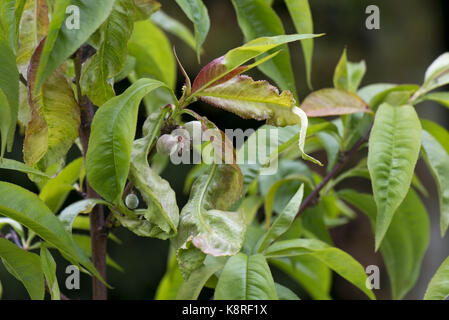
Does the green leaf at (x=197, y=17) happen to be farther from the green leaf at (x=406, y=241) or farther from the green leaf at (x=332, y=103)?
the green leaf at (x=406, y=241)

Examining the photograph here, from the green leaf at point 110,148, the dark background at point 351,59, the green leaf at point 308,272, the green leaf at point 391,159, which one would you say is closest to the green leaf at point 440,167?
the green leaf at point 391,159

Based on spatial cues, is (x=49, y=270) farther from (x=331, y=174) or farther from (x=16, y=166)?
(x=331, y=174)

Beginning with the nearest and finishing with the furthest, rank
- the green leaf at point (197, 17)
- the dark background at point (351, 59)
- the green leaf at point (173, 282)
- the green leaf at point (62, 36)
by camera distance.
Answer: the green leaf at point (62, 36)
the green leaf at point (197, 17)
the green leaf at point (173, 282)
the dark background at point (351, 59)

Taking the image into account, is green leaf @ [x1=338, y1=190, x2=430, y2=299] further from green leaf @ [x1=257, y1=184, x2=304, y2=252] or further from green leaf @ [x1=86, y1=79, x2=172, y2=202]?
green leaf @ [x1=86, y1=79, x2=172, y2=202]

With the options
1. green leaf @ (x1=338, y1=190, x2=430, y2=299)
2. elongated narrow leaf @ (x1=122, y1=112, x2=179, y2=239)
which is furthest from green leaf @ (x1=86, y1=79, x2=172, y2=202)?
green leaf @ (x1=338, y1=190, x2=430, y2=299)

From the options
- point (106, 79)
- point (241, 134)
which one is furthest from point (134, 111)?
point (241, 134)

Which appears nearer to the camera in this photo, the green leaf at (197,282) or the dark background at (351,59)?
the green leaf at (197,282)
